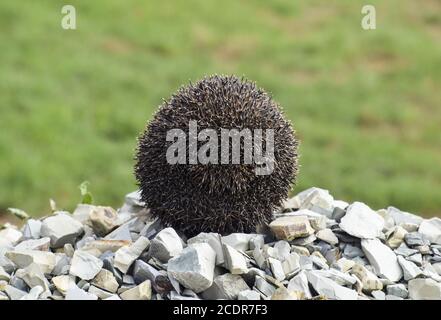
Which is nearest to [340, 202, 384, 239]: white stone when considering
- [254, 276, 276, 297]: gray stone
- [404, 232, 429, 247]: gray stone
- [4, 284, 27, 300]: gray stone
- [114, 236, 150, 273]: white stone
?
[404, 232, 429, 247]: gray stone

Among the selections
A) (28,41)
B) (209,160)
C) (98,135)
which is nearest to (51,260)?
(209,160)

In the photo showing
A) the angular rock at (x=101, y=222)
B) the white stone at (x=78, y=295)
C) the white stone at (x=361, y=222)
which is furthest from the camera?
the angular rock at (x=101, y=222)

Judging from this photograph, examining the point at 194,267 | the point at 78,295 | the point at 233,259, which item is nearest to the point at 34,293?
the point at 78,295

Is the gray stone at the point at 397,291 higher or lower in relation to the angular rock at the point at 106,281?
lower

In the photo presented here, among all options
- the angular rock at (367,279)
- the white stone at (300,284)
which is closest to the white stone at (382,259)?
the angular rock at (367,279)

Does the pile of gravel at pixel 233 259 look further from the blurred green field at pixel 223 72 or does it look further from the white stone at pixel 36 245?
the blurred green field at pixel 223 72

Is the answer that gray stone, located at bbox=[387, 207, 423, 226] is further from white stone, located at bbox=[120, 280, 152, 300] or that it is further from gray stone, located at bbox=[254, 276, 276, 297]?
white stone, located at bbox=[120, 280, 152, 300]
